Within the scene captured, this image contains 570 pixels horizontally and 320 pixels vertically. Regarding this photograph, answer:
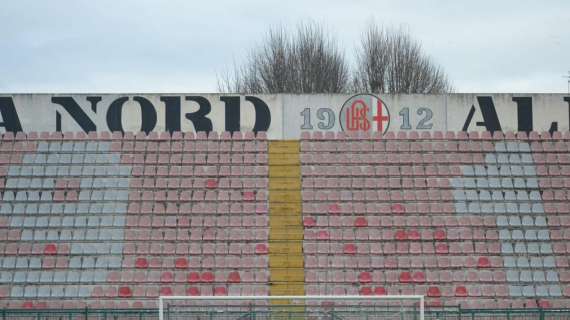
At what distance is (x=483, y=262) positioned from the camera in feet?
82.1

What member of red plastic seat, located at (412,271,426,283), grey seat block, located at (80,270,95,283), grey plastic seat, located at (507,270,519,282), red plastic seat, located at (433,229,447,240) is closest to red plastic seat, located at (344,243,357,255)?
red plastic seat, located at (412,271,426,283)

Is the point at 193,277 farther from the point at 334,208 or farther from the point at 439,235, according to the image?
the point at 439,235

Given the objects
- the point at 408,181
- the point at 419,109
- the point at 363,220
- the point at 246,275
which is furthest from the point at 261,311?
the point at 419,109

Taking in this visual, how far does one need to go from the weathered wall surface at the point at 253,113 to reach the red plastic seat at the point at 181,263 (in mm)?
4685

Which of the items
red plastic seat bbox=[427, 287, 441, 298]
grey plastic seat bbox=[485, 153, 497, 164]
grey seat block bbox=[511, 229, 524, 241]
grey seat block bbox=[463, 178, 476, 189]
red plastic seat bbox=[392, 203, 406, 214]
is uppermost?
grey plastic seat bbox=[485, 153, 497, 164]

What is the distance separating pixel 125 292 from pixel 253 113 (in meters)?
6.62

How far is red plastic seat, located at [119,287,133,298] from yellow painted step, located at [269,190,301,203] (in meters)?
4.34

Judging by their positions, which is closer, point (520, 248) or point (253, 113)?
point (520, 248)

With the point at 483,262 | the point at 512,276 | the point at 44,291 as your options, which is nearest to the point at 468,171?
the point at 483,262

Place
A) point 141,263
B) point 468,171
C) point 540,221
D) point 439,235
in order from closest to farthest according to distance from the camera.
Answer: point 141,263
point 439,235
point 540,221
point 468,171

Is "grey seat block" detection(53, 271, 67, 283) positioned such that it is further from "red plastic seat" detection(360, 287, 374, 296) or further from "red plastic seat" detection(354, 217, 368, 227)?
"red plastic seat" detection(354, 217, 368, 227)

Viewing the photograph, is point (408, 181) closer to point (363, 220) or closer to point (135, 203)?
point (363, 220)

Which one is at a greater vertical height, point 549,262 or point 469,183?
point 469,183

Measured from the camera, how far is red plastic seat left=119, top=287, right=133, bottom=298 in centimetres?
2431
